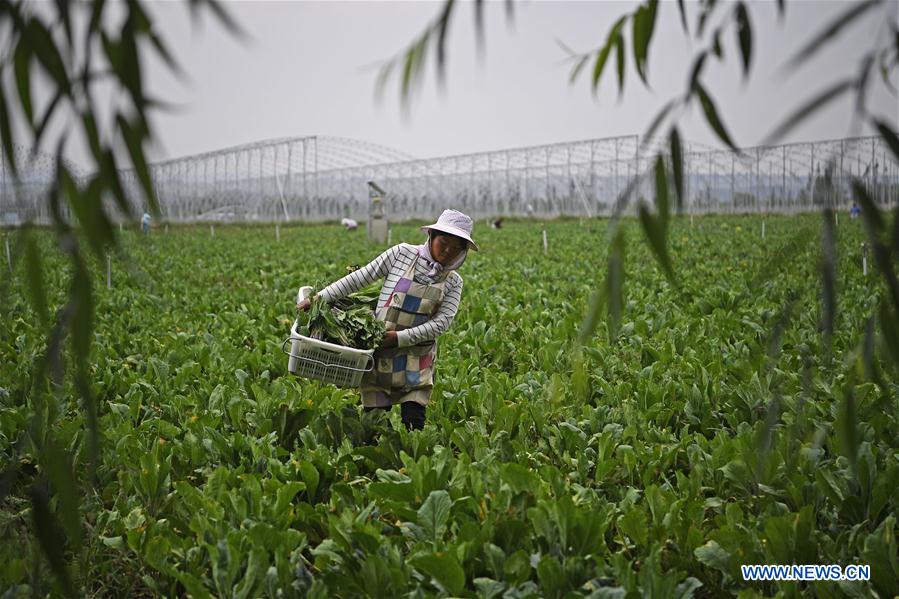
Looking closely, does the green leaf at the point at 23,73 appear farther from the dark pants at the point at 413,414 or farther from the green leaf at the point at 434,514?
the dark pants at the point at 413,414

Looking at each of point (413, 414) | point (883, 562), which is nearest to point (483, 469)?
point (413, 414)

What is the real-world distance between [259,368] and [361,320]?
2281 mm

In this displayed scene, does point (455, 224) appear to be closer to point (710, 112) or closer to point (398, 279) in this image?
point (398, 279)

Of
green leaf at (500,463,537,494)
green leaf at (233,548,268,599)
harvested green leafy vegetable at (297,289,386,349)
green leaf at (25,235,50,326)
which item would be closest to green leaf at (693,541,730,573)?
green leaf at (500,463,537,494)

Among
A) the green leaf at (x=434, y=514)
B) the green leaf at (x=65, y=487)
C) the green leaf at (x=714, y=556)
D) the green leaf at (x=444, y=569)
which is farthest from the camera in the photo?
the green leaf at (x=434, y=514)

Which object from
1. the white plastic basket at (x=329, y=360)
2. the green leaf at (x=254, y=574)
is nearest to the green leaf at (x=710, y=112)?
the green leaf at (x=254, y=574)

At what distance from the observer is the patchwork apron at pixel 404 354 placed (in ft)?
12.4

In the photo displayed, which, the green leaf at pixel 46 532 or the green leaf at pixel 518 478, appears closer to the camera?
the green leaf at pixel 46 532

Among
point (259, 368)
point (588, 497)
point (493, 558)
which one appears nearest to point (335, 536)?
point (493, 558)

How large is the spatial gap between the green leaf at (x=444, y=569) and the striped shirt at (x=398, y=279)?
4.65 feet

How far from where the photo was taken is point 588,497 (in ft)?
10.2

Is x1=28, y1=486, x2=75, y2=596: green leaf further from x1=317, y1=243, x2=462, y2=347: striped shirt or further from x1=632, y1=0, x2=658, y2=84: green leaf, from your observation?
x1=317, y1=243, x2=462, y2=347: striped shirt

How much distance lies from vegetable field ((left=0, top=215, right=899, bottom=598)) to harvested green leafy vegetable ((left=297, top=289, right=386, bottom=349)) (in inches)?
18.8

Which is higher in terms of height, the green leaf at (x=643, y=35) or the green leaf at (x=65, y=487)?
the green leaf at (x=643, y=35)
